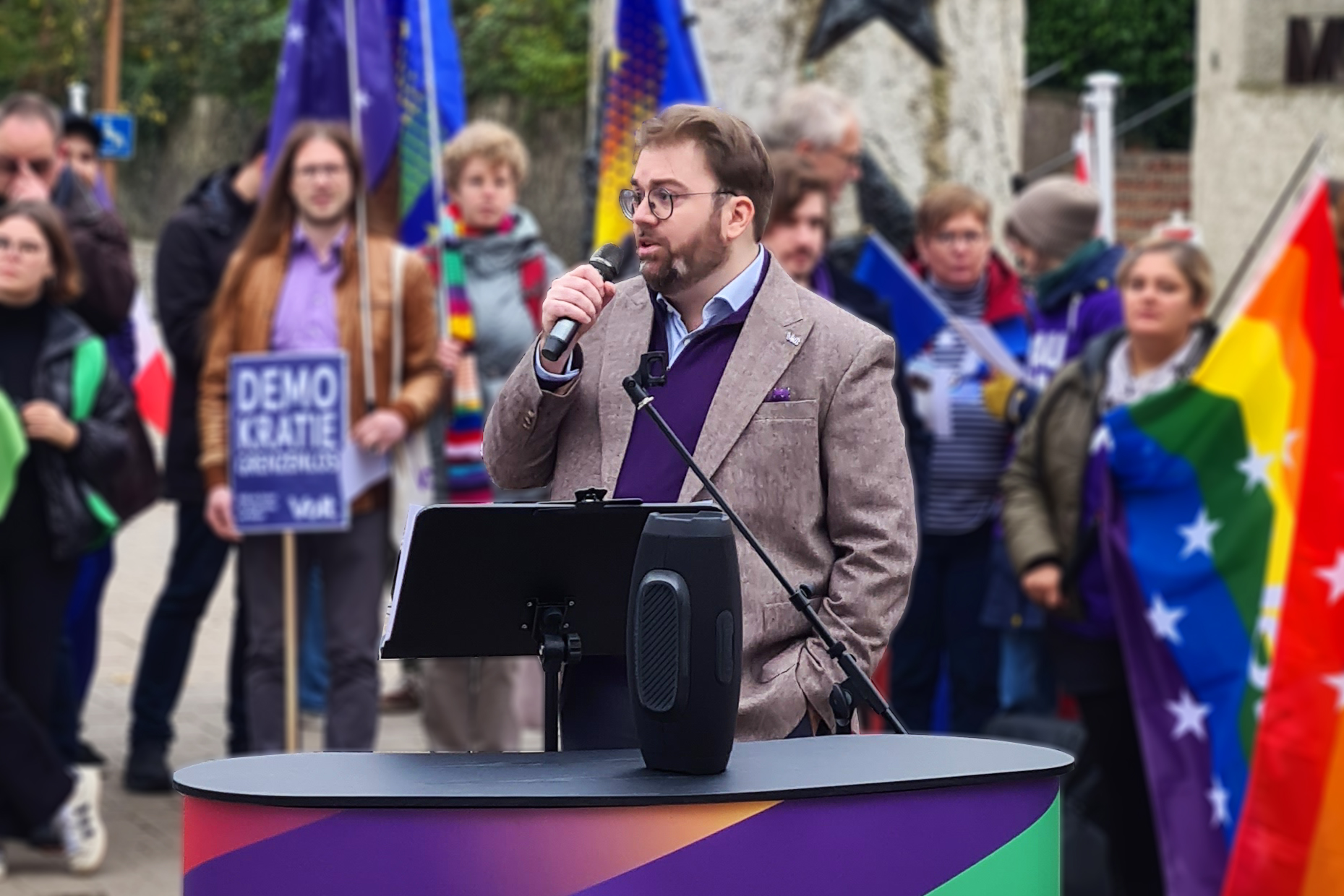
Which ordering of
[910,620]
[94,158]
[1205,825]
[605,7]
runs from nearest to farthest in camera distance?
[1205,825], [910,620], [605,7], [94,158]

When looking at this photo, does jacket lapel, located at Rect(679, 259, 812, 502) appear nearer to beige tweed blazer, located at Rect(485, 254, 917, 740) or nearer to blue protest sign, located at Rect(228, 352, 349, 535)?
beige tweed blazer, located at Rect(485, 254, 917, 740)

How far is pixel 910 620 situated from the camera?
6.82 metres

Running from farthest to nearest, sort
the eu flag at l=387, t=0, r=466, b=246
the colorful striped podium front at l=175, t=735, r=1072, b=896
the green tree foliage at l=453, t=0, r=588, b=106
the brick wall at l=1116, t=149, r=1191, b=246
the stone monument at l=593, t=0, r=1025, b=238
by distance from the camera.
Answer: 1. the green tree foliage at l=453, t=0, r=588, b=106
2. the brick wall at l=1116, t=149, r=1191, b=246
3. the stone monument at l=593, t=0, r=1025, b=238
4. the eu flag at l=387, t=0, r=466, b=246
5. the colorful striped podium front at l=175, t=735, r=1072, b=896

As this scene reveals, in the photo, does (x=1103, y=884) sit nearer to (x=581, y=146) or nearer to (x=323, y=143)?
(x=323, y=143)

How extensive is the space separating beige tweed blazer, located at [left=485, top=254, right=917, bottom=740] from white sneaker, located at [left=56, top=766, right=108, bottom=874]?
10.4ft

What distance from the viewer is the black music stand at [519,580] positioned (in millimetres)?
3029

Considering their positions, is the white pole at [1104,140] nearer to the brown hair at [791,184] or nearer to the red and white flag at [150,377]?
the brown hair at [791,184]

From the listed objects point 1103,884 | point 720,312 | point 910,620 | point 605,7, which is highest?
point 605,7

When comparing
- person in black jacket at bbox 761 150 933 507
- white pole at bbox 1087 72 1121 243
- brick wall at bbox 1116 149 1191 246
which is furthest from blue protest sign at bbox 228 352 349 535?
brick wall at bbox 1116 149 1191 246

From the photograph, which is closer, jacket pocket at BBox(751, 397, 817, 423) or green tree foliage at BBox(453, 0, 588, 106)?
jacket pocket at BBox(751, 397, 817, 423)

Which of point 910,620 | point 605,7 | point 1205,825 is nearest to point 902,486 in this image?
point 1205,825

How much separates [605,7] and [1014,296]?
2.55 m

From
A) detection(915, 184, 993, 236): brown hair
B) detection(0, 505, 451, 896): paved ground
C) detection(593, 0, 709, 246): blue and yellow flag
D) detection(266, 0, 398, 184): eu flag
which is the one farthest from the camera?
detection(266, 0, 398, 184): eu flag

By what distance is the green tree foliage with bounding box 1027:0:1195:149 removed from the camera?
24.0m
